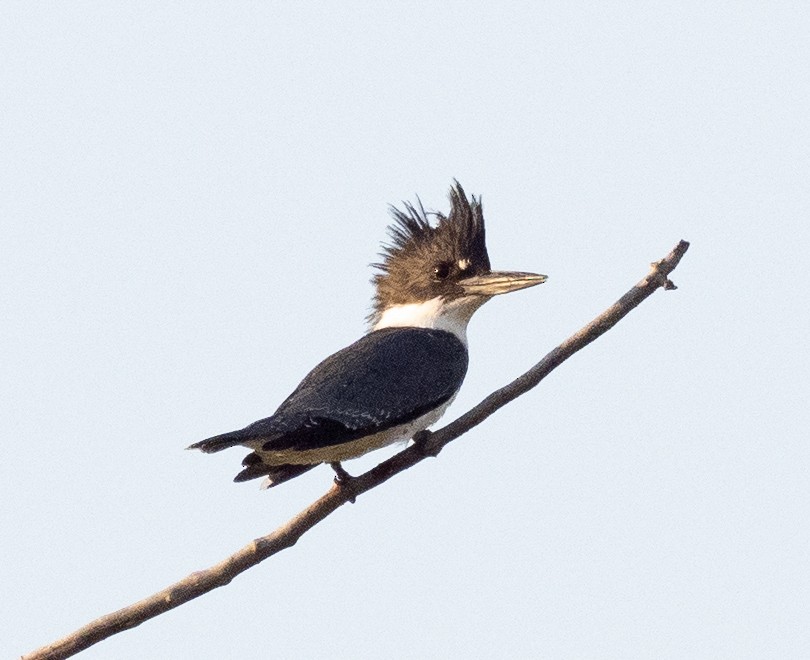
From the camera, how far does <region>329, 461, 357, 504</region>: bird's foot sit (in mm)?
7016

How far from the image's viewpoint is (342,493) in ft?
22.8

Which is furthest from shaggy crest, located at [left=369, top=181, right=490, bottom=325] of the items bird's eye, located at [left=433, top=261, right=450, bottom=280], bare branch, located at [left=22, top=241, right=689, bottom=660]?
bare branch, located at [left=22, top=241, right=689, bottom=660]

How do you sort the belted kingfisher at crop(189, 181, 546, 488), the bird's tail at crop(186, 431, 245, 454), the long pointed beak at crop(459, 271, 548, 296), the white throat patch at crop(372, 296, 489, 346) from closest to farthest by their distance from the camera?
the bird's tail at crop(186, 431, 245, 454) → the belted kingfisher at crop(189, 181, 546, 488) → the long pointed beak at crop(459, 271, 548, 296) → the white throat patch at crop(372, 296, 489, 346)

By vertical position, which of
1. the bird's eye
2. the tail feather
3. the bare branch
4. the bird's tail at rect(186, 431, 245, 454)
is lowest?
the bare branch

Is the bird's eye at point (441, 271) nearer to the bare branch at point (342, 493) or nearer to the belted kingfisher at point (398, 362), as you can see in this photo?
the belted kingfisher at point (398, 362)

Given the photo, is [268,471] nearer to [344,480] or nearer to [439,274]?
[344,480]

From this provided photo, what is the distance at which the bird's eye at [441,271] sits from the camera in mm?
9352

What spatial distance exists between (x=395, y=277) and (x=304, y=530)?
3298 millimetres

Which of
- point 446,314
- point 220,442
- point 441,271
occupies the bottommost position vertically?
point 220,442

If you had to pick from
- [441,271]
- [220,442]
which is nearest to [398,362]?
[441,271]

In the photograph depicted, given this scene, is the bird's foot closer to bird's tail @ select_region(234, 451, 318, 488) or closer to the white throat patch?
bird's tail @ select_region(234, 451, 318, 488)

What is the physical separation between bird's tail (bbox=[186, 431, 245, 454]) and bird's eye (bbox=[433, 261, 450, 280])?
278 centimetres

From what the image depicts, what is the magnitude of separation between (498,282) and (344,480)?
2251 mm

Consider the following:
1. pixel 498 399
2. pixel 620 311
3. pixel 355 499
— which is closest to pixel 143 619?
pixel 355 499
